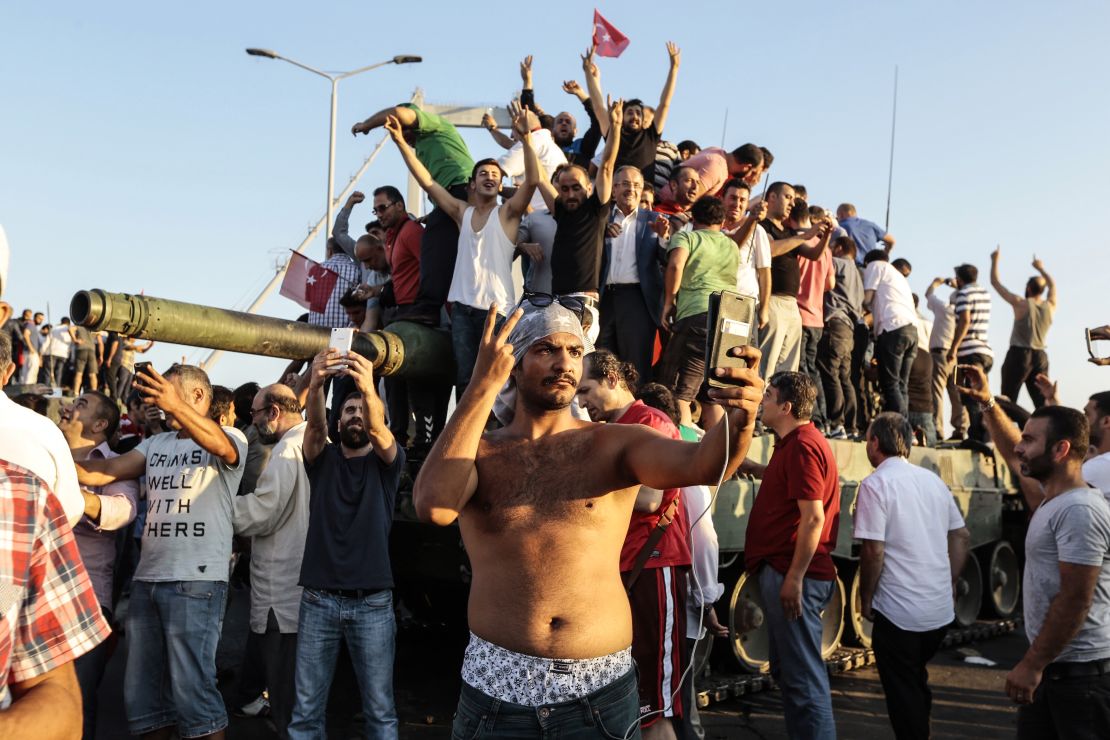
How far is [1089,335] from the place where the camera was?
520cm

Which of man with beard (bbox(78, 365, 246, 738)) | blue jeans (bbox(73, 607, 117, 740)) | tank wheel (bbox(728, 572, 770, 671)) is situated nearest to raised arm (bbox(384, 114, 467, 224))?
man with beard (bbox(78, 365, 246, 738))

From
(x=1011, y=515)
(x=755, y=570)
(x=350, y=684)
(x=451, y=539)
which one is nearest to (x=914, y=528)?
(x=755, y=570)

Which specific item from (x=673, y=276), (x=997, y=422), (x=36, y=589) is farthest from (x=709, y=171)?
(x=36, y=589)

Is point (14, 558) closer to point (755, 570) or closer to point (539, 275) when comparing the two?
Result: point (755, 570)

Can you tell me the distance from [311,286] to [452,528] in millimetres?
2629

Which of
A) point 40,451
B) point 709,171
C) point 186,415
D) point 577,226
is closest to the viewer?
point 40,451

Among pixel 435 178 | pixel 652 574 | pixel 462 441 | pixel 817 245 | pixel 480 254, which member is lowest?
pixel 652 574

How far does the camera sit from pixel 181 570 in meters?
5.25

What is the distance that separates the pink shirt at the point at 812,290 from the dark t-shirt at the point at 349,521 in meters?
5.19

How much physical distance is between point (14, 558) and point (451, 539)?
557 cm

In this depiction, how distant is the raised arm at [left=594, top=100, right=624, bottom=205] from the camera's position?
7.10 meters

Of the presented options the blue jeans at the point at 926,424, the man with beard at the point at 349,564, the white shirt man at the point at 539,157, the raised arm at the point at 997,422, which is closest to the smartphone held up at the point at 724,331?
the raised arm at the point at 997,422

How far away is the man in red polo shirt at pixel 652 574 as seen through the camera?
14.8 feet

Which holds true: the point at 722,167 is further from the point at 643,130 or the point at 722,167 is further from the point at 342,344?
the point at 342,344
